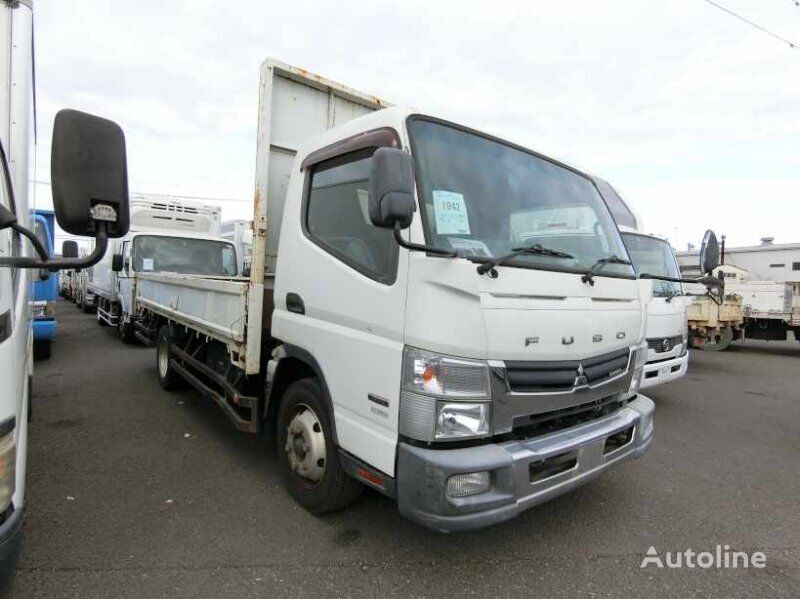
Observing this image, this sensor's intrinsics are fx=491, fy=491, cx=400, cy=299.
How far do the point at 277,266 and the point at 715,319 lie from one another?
32.2 ft

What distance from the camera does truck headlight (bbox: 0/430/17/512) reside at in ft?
5.63

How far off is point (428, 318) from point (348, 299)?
616mm

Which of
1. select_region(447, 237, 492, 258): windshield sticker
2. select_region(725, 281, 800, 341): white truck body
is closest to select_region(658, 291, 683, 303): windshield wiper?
select_region(447, 237, 492, 258): windshield sticker

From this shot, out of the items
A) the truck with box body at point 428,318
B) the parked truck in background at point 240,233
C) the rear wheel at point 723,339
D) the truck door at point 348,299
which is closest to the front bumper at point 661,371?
the truck with box body at point 428,318

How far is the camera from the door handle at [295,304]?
10.2 feet

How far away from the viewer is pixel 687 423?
5.70m

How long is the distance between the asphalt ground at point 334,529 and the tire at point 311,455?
190 millimetres

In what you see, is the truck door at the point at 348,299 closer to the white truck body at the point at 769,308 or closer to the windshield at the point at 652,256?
the windshield at the point at 652,256

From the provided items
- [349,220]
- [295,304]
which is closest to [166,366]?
[295,304]

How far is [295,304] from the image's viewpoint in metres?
3.16

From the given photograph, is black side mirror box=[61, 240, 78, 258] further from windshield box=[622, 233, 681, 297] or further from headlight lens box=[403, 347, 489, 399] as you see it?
windshield box=[622, 233, 681, 297]

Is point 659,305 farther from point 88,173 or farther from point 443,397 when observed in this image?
point 88,173

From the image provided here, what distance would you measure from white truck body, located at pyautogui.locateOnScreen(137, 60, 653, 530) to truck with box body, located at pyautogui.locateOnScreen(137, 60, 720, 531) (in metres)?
0.01

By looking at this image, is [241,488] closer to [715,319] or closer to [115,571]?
[115,571]
